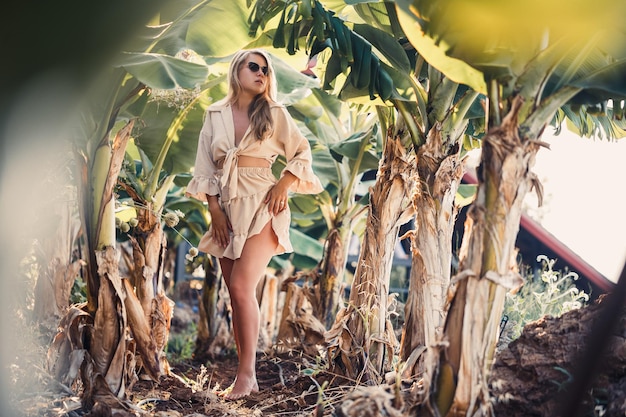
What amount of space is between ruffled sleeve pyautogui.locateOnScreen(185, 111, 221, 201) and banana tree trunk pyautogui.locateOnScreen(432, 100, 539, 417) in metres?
1.59

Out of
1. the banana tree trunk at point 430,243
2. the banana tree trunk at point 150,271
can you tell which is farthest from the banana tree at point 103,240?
the banana tree trunk at point 430,243

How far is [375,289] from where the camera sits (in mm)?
3873

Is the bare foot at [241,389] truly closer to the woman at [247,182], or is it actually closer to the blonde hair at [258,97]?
the woman at [247,182]

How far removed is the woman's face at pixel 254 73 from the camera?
359 centimetres

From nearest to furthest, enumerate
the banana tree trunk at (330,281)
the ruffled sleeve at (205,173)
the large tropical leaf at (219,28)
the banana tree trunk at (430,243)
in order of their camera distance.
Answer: the banana tree trunk at (430,243) → the ruffled sleeve at (205,173) → the large tropical leaf at (219,28) → the banana tree trunk at (330,281)

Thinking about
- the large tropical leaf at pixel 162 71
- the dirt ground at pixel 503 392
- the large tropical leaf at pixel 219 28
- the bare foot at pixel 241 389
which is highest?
the large tropical leaf at pixel 219 28

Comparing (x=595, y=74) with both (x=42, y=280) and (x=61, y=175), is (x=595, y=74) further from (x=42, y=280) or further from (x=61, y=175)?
(x=42, y=280)

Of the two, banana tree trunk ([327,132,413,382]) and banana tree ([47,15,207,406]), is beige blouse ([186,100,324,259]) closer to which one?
banana tree ([47,15,207,406])

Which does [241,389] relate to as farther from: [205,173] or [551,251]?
[551,251]

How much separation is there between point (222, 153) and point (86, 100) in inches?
28.5

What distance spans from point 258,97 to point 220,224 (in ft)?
2.20

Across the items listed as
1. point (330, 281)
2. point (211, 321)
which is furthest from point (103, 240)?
point (211, 321)

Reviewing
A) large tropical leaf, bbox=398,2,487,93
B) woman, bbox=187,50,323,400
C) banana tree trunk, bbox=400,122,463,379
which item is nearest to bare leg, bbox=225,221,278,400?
woman, bbox=187,50,323,400

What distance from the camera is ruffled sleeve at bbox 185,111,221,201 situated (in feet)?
12.0
